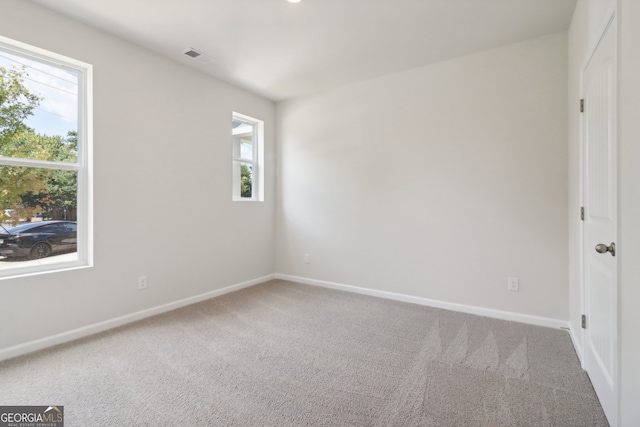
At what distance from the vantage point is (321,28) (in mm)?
2623

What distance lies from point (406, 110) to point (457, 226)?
4.71ft

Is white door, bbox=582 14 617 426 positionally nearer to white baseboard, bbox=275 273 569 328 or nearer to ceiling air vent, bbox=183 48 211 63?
white baseboard, bbox=275 273 569 328

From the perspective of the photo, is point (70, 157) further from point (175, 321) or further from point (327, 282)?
point (327, 282)

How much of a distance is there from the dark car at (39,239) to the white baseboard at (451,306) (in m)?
2.68

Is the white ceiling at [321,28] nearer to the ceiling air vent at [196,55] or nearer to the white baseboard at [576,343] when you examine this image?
the ceiling air vent at [196,55]

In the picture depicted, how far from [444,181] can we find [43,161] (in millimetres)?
3685

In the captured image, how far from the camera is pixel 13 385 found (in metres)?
1.86

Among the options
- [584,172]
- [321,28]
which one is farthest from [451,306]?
[321,28]

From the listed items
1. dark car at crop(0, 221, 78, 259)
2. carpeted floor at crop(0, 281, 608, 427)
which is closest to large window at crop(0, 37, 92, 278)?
dark car at crop(0, 221, 78, 259)

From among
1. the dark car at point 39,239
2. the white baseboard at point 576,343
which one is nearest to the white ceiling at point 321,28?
the dark car at point 39,239

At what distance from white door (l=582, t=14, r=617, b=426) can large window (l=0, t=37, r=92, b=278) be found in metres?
3.66

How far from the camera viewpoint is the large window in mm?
2270
